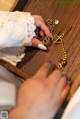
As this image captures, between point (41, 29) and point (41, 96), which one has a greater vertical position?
point (41, 29)

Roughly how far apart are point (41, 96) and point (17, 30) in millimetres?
218

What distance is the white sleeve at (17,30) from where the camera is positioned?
76 cm

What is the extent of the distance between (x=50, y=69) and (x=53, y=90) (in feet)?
0.22

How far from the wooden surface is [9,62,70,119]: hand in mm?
61

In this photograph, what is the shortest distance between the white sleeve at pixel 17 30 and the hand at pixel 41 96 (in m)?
0.14

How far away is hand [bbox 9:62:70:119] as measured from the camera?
618 mm

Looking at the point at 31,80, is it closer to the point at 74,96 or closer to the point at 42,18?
the point at 74,96

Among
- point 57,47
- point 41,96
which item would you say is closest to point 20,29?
point 57,47

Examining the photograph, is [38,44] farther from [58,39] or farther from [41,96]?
[41,96]

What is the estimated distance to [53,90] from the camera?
0.64 metres

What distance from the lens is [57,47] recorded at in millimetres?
756

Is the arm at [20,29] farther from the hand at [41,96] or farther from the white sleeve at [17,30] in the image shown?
the hand at [41,96]

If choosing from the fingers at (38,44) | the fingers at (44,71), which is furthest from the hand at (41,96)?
the fingers at (38,44)

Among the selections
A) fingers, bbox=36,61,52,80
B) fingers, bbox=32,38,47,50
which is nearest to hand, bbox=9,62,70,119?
fingers, bbox=36,61,52,80
